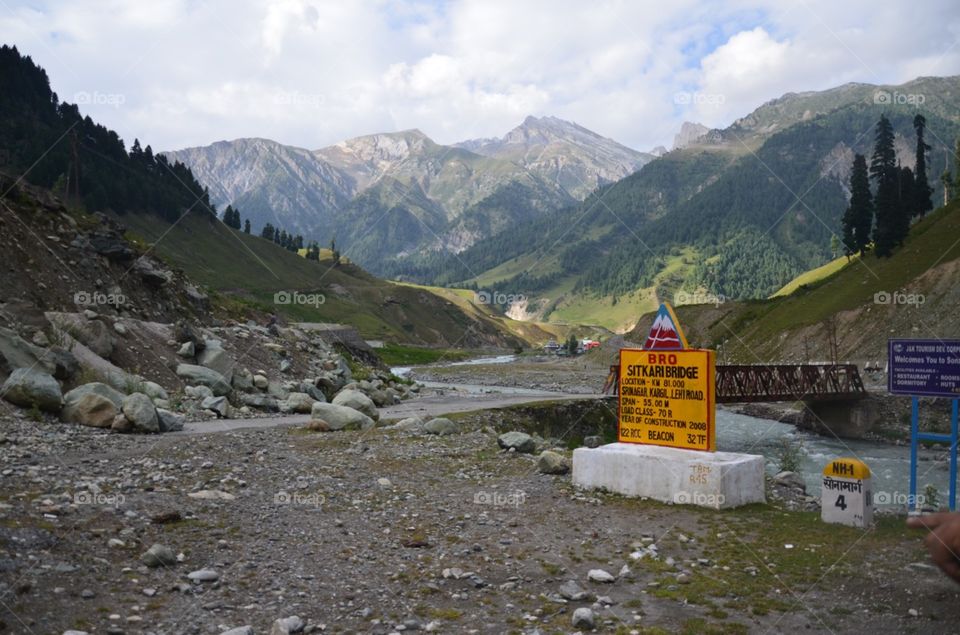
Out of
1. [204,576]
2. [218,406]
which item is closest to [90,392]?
[218,406]

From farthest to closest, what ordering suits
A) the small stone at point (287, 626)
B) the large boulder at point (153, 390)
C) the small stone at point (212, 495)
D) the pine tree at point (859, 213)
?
1. the pine tree at point (859, 213)
2. the large boulder at point (153, 390)
3. the small stone at point (212, 495)
4. the small stone at point (287, 626)

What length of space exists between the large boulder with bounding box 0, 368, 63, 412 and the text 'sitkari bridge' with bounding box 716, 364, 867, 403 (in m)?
34.5

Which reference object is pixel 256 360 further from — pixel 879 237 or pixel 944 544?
pixel 879 237

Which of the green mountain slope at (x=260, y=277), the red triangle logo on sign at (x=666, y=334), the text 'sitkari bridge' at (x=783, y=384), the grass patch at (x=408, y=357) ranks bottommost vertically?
the grass patch at (x=408, y=357)

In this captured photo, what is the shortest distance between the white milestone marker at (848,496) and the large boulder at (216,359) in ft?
83.8

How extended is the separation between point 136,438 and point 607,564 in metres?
14.3

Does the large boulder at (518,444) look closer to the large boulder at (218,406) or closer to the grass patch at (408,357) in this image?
the large boulder at (218,406)

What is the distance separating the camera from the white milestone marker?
1241 centimetres

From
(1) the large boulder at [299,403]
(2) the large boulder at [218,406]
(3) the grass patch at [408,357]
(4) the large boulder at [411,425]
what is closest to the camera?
(4) the large boulder at [411,425]

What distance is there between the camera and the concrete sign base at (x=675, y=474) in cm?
1426

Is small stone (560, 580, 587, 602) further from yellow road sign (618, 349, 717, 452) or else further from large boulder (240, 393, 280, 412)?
large boulder (240, 393, 280, 412)

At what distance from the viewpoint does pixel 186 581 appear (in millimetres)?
8750

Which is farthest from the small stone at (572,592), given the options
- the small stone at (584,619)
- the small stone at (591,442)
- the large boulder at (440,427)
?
the small stone at (591,442)

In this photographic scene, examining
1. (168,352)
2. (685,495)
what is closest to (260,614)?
(685,495)
